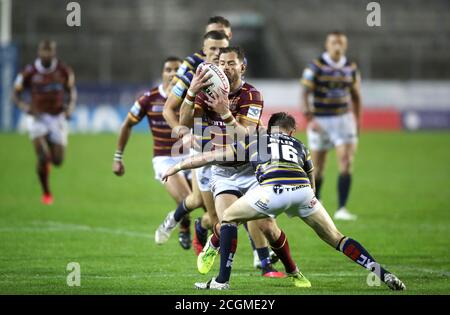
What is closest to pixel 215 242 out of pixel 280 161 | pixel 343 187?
pixel 280 161

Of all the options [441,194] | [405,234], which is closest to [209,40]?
[405,234]

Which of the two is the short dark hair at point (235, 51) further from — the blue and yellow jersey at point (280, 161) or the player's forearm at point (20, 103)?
the player's forearm at point (20, 103)

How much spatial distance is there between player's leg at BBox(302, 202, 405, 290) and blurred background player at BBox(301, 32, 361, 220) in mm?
6820

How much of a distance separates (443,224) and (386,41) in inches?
1116

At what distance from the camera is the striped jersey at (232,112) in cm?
876

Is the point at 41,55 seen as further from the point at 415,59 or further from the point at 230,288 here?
the point at 415,59

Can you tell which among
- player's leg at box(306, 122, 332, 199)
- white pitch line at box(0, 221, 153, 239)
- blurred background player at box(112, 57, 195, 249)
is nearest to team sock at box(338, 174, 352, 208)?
player's leg at box(306, 122, 332, 199)

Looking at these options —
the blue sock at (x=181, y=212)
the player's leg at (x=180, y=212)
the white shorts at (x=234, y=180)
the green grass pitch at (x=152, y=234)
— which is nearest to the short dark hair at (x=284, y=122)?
the white shorts at (x=234, y=180)

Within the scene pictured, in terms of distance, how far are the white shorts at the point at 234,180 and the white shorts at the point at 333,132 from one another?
612 centimetres

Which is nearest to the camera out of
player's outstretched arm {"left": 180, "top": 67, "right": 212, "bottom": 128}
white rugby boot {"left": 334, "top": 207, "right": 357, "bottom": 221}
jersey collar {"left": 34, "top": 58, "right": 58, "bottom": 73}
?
player's outstretched arm {"left": 180, "top": 67, "right": 212, "bottom": 128}

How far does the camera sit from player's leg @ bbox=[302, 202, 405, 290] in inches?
318

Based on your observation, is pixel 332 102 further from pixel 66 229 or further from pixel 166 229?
pixel 166 229

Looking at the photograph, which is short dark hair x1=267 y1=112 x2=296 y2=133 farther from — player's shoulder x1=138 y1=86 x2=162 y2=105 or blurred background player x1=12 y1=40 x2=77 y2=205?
blurred background player x1=12 y1=40 x2=77 y2=205

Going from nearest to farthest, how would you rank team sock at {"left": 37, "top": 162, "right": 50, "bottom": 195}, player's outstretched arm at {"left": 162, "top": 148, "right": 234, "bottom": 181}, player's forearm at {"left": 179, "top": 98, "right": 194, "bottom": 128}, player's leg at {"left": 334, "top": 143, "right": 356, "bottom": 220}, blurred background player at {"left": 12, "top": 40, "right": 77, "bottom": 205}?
player's outstretched arm at {"left": 162, "top": 148, "right": 234, "bottom": 181}, player's forearm at {"left": 179, "top": 98, "right": 194, "bottom": 128}, player's leg at {"left": 334, "top": 143, "right": 356, "bottom": 220}, team sock at {"left": 37, "top": 162, "right": 50, "bottom": 195}, blurred background player at {"left": 12, "top": 40, "right": 77, "bottom": 205}
